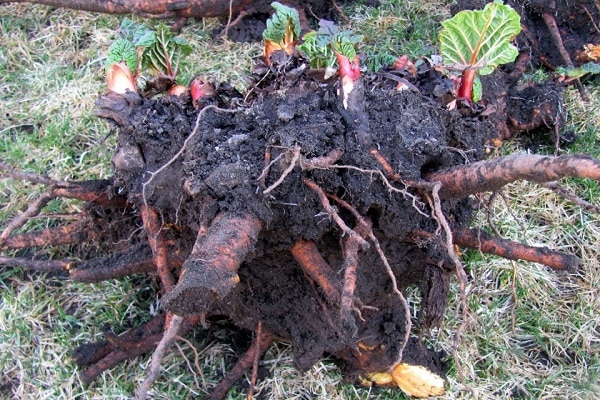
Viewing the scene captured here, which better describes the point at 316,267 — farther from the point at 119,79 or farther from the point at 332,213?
the point at 119,79

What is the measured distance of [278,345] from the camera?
2.33m

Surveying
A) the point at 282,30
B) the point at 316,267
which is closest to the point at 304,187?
the point at 316,267

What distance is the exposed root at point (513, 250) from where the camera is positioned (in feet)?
6.03

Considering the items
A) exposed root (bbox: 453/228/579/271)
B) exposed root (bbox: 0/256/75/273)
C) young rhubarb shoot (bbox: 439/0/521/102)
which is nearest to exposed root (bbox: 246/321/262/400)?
exposed root (bbox: 453/228/579/271)

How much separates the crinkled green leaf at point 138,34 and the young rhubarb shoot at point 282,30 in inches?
17.0

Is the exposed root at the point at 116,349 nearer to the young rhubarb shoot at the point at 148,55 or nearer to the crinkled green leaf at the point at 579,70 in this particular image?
the young rhubarb shoot at the point at 148,55

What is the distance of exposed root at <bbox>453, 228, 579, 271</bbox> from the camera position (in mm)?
1838

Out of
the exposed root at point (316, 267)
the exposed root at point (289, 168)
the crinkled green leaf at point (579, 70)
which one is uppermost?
the exposed root at point (289, 168)

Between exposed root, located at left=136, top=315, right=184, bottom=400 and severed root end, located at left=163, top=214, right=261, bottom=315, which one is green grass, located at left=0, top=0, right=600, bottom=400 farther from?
severed root end, located at left=163, top=214, right=261, bottom=315

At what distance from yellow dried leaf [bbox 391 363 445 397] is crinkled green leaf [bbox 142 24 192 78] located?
1.46 meters

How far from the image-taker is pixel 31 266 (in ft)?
7.87

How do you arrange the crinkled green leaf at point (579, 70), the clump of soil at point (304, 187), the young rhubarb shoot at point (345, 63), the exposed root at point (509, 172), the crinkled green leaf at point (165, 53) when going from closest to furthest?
the exposed root at point (509, 172) < the clump of soil at point (304, 187) < the young rhubarb shoot at point (345, 63) < the crinkled green leaf at point (165, 53) < the crinkled green leaf at point (579, 70)

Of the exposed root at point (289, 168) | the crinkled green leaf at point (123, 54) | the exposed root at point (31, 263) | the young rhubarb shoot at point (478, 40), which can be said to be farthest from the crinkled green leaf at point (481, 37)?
the exposed root at point (31, 263)

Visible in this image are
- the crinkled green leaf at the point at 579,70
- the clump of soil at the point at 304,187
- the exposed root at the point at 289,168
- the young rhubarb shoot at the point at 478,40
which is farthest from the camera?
the crinkled green leaf at the point at 579,70
